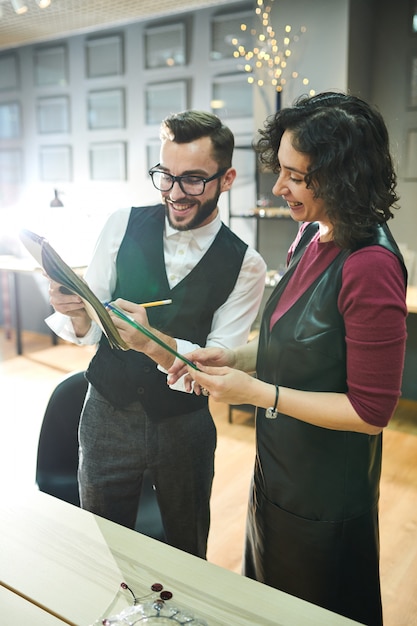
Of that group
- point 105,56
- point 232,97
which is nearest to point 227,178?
point 232,97

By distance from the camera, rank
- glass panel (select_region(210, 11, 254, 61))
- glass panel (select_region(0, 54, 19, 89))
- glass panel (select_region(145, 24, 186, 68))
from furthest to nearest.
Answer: glass panel (select_region(0, 54, 19, 89)) < glass panel (select_region(145, 24, 186, 68)) < glass panel (select_region(210, 11, 254, 61))

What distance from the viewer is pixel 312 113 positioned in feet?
3.60

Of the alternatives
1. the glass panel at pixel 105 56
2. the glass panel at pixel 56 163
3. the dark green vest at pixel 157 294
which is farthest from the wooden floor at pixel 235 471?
the glass panel at pixel 105 56

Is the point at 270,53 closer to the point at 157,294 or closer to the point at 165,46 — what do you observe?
the point at 165,46

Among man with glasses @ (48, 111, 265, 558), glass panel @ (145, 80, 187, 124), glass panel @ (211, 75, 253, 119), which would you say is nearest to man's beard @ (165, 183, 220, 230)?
man with glasses @ (48, 111, 265, 558)

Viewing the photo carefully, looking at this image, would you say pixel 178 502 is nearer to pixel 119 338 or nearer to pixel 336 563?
pixel 336 563

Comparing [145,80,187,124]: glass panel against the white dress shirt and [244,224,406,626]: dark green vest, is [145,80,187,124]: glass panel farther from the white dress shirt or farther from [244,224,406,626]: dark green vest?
[244,224,406,626]: dark green vest

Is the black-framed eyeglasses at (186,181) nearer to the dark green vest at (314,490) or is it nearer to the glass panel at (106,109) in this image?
the dark green vest at (314,490)

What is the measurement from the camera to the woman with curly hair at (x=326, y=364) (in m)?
1.06

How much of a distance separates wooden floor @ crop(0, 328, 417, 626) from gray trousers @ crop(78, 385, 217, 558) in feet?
0.71

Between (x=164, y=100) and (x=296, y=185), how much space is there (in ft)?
12.2

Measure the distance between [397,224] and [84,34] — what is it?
3138 millimetres

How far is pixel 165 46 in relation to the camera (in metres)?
4.41

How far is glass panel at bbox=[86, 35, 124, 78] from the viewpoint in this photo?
468 cm
